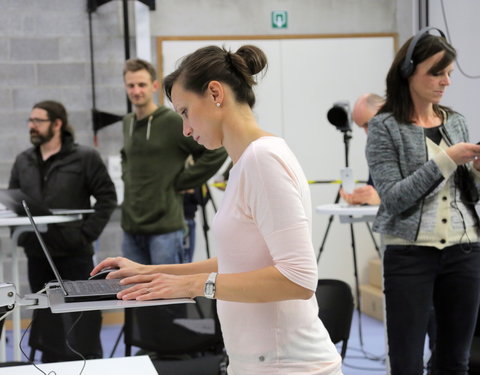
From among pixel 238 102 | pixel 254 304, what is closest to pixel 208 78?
pixel 238 102

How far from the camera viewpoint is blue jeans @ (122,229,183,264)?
3.68 m

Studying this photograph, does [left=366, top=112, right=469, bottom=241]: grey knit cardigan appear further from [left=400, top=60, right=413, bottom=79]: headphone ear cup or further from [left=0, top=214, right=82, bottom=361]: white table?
[left=0, top=214, right=82, bottom=361]: white table

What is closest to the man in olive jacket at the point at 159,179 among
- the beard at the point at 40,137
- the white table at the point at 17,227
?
the white table at the point at 17,227

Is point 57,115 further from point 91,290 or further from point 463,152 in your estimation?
point 91,290

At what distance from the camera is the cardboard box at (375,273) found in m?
5.50

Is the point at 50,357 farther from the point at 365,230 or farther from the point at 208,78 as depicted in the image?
the point at 365,230

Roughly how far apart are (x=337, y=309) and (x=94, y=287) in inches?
56.8

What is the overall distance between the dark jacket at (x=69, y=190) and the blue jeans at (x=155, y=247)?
176mm

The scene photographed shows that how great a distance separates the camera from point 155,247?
3.69 m

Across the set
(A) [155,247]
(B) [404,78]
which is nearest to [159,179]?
(A) [155,247]

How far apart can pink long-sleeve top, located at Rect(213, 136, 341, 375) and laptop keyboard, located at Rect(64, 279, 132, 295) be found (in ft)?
0.69

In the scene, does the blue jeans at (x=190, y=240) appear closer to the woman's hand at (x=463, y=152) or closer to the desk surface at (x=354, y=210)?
the desk surface at (x=354, y=210)

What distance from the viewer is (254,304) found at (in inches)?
55.0

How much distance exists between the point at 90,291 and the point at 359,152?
4629 millimetres
